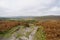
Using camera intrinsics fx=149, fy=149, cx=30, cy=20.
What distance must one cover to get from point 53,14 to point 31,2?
42 centimetres

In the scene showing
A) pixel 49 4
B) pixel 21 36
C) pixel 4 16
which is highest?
pixel 49 4

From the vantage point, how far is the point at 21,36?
2.35 m

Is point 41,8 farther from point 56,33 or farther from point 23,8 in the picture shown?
point 56,33

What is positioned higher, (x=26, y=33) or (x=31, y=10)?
(x=31, y=10)

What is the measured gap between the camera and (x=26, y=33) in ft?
7.94

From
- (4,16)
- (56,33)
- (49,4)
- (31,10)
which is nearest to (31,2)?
(31,10)

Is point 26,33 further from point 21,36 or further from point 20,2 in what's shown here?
point 20,2

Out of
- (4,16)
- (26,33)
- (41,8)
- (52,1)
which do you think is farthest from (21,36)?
(52,1)

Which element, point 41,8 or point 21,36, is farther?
point 41,8

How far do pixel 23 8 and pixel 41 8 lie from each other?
302mm

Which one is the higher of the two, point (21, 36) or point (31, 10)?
point (31, 10)

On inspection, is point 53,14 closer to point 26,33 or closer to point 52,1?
point 52,1

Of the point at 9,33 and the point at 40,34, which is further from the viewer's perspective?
the point at 40,34

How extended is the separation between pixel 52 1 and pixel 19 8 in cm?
57
